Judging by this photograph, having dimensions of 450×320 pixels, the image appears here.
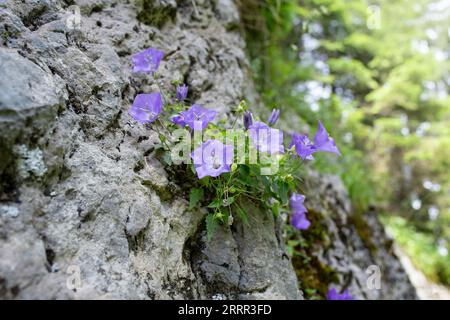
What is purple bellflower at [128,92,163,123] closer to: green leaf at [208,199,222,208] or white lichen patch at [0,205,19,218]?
green leaf at [208,199,222,208]

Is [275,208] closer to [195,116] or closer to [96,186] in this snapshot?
[195,116]

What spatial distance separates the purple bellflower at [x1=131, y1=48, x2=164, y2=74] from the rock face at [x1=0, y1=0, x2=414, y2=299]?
92 mm

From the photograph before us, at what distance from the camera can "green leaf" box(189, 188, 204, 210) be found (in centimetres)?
161

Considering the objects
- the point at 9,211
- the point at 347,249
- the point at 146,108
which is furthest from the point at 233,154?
the point at 347,249

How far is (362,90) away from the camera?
8984 millimetres

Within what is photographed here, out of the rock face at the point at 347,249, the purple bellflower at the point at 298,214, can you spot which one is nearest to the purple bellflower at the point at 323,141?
the purple bellflower at the point at 298,214

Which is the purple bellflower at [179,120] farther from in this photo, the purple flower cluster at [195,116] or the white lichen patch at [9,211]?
the white lichen patch at [9,211]

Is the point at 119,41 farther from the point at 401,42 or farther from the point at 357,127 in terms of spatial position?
the point at 401,42

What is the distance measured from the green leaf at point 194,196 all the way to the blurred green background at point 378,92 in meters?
1.85

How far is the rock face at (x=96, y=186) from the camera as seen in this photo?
114 centimetres

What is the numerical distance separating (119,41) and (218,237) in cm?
119

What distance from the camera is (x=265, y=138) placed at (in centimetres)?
165

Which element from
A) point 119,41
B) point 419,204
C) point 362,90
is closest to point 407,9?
point 362,90

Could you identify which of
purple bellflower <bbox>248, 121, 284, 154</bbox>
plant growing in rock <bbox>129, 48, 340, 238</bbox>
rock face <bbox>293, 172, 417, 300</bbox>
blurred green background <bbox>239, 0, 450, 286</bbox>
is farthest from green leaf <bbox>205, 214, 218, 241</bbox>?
blurred green background <bbox>239, 0, 450, 286</bbox>
